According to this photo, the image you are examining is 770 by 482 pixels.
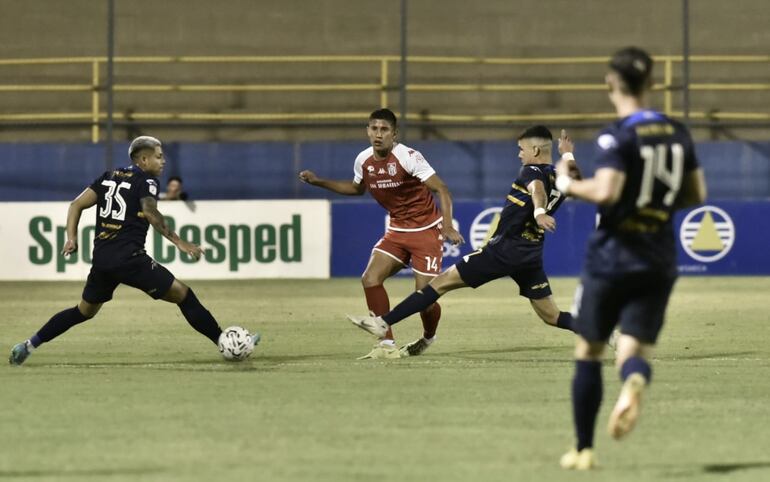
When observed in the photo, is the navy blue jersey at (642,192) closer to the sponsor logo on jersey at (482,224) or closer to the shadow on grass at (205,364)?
the shadow on grass at (205,364)

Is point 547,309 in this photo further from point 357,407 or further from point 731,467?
point 731,467

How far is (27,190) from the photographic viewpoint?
2703cm

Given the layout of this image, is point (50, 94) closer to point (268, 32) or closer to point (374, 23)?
point (268, 32)

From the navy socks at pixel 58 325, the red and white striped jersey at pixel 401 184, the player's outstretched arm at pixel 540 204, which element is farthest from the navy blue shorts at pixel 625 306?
the red and white striped jersey at pixel 401 184

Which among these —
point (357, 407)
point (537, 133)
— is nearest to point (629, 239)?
point (357, 407)

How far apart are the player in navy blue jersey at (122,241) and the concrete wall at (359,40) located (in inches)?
727

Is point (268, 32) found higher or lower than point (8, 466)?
higher

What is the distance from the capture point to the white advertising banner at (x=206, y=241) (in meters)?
24.3

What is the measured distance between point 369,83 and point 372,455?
76.2 feet

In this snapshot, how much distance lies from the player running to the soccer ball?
1271 mm

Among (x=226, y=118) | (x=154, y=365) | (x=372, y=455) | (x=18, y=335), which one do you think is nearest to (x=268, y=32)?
(x=226, y=118)

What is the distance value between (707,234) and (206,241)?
318 inches

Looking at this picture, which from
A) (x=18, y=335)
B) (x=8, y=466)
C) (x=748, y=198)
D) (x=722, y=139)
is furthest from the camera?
(x=722, y=139)

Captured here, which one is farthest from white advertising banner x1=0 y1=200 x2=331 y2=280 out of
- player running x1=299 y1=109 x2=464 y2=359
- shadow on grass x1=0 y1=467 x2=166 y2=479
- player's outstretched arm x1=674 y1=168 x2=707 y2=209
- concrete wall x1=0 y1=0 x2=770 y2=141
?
player's outstretched arm x1=674 y1=168 x2=707 y2=209
